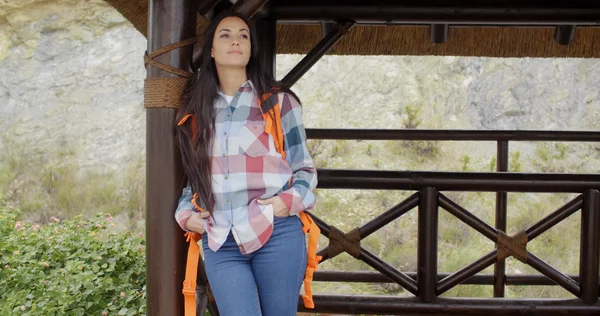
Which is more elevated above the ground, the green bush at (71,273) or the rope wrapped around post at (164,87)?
the rope wrapped around post at (164,87)

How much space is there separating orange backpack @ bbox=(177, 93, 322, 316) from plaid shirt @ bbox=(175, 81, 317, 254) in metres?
0.02

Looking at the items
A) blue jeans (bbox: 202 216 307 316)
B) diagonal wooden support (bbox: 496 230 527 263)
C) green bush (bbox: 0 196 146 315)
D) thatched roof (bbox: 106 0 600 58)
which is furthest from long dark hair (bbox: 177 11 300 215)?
thatched roof (bbox: 106 0 600 58)

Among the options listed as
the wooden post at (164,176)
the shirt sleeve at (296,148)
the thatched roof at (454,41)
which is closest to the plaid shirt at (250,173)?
the shirt sleeve at (296,148)

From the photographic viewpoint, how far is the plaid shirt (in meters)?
2.00

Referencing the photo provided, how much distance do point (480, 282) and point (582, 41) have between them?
1.59 meters

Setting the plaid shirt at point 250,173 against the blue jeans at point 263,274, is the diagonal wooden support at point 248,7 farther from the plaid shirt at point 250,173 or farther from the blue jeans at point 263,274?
the blue jeans at point 263,274

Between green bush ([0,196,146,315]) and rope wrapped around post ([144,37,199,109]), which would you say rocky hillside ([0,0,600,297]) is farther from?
rope wrapped around post ([144,37,199,109])

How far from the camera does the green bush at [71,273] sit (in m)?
3.77

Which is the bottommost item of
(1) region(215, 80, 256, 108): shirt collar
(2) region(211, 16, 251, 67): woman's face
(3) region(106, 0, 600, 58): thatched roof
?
(1) region(215, 80, 256, 108): shirt collar

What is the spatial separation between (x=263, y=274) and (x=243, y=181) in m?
0.28

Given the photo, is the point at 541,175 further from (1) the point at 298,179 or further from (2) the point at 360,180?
(1) the point at 298,179

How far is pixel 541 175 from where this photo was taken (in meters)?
3.15

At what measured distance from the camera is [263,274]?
6.68 ft

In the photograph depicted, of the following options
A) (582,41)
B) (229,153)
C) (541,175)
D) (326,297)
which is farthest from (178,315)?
(582,41)
